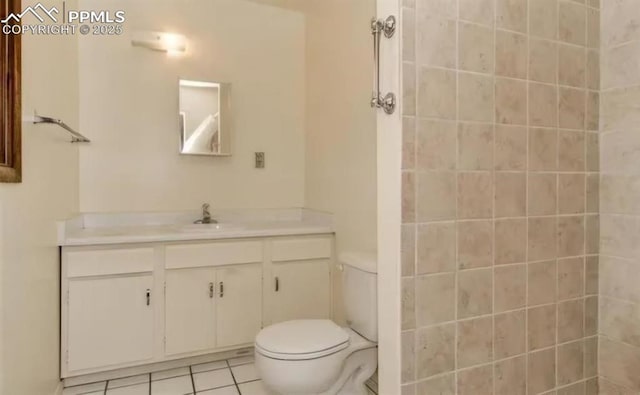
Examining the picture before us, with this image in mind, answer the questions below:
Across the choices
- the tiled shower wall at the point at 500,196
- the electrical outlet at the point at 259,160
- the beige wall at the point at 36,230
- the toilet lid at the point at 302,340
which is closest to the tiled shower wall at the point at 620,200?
the tiled shower wall at the point at 500,196

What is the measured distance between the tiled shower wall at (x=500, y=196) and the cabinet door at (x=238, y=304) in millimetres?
1334

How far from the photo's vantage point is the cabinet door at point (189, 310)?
220cm

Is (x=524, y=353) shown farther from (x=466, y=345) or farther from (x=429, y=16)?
(x=429, y=16)

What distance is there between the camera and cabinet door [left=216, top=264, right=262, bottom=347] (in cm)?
233

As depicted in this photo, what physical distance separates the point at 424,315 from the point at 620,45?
1.40 m

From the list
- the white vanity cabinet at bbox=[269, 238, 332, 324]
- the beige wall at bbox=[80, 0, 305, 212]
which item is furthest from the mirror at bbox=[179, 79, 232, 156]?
the white vanity cabinet at bbox=[269, 238, 332, 324]

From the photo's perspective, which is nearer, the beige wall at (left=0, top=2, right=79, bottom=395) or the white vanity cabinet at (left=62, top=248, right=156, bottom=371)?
the beige wall at (left=0, top=2, right=79, bottom=395)

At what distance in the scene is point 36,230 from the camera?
4.99 feet

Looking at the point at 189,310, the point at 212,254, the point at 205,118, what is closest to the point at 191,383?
the point at 189,310

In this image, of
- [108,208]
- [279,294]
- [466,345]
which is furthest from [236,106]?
[466,345]

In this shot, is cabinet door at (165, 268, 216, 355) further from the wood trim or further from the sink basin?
the wood trim

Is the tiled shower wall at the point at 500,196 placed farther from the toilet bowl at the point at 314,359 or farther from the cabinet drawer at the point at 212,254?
the cabinet drawer at the point at 212,254

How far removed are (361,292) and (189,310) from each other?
1099 millimetres

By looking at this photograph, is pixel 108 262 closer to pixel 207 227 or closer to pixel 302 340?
pixel 207 227
